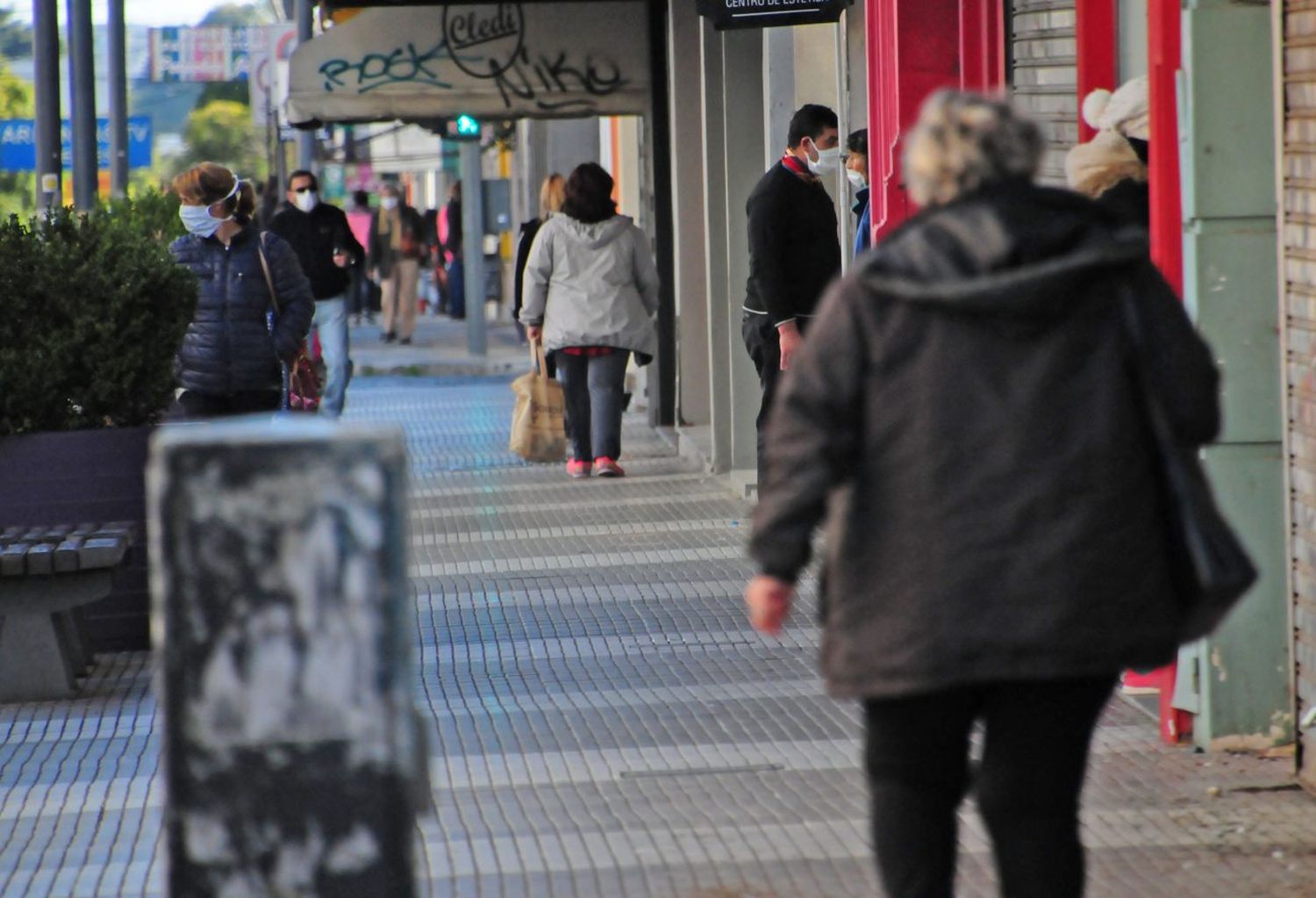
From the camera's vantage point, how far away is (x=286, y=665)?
10.1ft

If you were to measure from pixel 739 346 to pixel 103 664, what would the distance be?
216 inches

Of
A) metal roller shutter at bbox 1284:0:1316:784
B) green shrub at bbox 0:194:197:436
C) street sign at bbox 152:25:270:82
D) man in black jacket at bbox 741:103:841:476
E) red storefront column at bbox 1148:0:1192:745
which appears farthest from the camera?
street sign at bbox 152:25:270:82

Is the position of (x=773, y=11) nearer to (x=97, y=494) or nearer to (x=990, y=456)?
(x=97, y=494)

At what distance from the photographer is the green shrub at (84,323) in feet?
26.9

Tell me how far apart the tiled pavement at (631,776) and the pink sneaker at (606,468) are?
141 inches

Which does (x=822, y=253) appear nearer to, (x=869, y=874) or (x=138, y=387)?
(x=138, y=387)

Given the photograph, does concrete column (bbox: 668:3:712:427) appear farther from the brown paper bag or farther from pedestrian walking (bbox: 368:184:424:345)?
pedestrian walking (bbox: 368:184:424:345)

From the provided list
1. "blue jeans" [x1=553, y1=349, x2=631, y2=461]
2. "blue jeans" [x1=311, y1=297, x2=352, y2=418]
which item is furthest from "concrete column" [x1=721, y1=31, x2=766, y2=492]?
"blue jeans" [x1=311, y1=297, x2=352, y2=418]

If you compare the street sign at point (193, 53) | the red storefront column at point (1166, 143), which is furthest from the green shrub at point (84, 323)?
the street sign at point (193, 53)

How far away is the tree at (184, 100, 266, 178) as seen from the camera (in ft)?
295

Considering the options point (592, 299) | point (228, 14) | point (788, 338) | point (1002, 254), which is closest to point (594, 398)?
point (592, 299)

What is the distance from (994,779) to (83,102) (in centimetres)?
1488

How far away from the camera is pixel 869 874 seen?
5.16 meters

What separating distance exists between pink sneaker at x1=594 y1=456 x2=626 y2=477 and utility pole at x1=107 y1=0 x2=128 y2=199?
11478 mm
